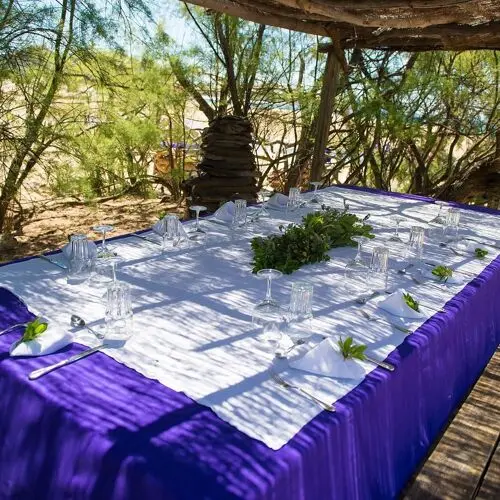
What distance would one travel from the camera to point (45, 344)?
1245 millimetres

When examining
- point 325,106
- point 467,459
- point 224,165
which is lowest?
point 467,459

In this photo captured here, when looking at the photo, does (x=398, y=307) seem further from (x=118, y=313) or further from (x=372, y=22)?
(x=372, y=22)

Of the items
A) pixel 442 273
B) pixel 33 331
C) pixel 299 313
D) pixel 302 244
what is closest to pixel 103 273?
pixel 33 331

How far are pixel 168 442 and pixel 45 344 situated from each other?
472 millimetres

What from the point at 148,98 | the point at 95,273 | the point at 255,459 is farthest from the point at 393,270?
the point at 148,98

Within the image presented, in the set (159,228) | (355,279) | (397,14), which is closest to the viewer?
(355,279)

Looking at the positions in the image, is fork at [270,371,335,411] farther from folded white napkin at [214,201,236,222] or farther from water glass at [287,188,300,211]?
water glass at [287,188,300,211]

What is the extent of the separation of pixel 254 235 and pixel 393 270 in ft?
2.21

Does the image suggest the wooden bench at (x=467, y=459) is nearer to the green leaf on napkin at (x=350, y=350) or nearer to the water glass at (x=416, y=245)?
the green leaf on napkin at (x=350, y=350)

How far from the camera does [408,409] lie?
4.65ft

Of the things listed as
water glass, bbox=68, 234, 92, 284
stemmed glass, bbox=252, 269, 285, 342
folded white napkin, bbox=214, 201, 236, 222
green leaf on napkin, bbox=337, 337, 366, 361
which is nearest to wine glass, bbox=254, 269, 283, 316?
stemmed glass, bbox=252, 269, 285, 342

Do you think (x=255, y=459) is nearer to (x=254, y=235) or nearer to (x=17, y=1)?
(x=254, y=235)

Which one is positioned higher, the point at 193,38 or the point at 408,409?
the point at 193,38

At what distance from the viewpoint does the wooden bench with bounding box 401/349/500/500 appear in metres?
1.37
